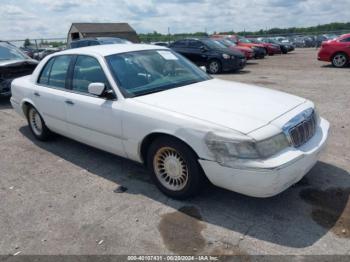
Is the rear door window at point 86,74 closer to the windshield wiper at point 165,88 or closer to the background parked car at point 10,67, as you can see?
the windshield wiper at point 165,88

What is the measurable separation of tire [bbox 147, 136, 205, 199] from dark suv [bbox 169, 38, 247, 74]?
11.7 meters

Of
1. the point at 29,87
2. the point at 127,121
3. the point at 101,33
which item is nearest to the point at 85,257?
the point at 127,121

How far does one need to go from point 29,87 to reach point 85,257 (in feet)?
11.7

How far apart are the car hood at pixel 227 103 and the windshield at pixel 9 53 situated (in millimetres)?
6940

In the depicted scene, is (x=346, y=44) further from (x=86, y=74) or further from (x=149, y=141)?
(x=149, y=141)

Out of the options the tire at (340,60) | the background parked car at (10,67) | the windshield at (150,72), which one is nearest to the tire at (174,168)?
the windshield at (150,72)

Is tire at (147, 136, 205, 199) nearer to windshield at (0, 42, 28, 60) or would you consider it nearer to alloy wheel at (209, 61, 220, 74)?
windshield at (0, 42, 28, 60)

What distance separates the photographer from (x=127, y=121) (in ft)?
12.9

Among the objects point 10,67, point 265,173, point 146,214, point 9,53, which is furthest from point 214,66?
point 265,173

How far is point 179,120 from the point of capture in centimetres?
349

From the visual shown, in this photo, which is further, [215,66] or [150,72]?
[215,66]

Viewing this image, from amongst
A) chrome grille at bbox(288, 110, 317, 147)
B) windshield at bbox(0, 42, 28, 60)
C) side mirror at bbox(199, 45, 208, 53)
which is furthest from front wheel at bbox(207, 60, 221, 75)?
chrome grille at bbox(288, 110, 317, 147)

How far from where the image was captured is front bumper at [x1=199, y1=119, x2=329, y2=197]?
3.10 metres

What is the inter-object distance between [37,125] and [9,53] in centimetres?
484
